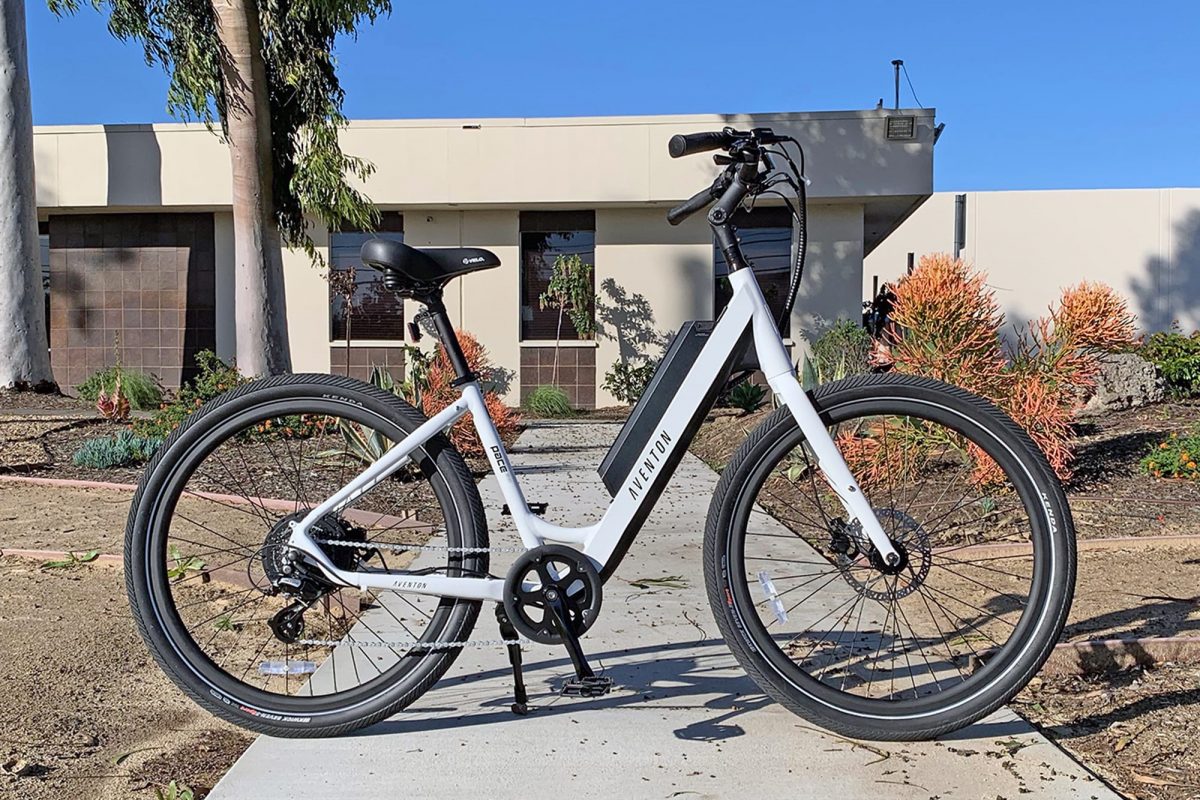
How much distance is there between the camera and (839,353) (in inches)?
490

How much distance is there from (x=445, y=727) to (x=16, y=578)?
2.55 metres

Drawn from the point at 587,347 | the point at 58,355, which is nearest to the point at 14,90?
the point at 58,355

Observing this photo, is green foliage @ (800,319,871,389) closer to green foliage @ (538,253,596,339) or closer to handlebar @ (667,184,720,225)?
green foliage @ (538,253,596,339)

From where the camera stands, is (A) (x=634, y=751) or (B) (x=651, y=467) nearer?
(A) (x=634, y=751)

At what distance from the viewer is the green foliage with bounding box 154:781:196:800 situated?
2.34 m

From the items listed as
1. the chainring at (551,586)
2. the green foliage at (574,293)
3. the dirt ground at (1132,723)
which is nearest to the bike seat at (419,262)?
the chainring at (551,586)

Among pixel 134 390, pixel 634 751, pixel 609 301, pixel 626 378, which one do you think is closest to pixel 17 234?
pixel 134 390

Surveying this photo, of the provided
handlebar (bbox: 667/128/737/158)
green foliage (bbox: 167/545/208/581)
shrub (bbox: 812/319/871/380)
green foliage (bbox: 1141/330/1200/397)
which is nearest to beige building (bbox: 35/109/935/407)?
shrub (bbox: 812/319/871/380)

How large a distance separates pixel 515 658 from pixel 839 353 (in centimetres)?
1026

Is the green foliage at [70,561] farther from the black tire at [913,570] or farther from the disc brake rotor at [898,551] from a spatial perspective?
the disc brake rotor at [898,551]

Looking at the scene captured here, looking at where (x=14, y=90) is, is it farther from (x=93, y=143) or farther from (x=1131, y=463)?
(x=1131, y=463)

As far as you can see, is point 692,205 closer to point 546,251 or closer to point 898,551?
point 898,551

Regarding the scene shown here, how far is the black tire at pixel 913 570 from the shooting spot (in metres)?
2.54

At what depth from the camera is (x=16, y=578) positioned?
169 inches
